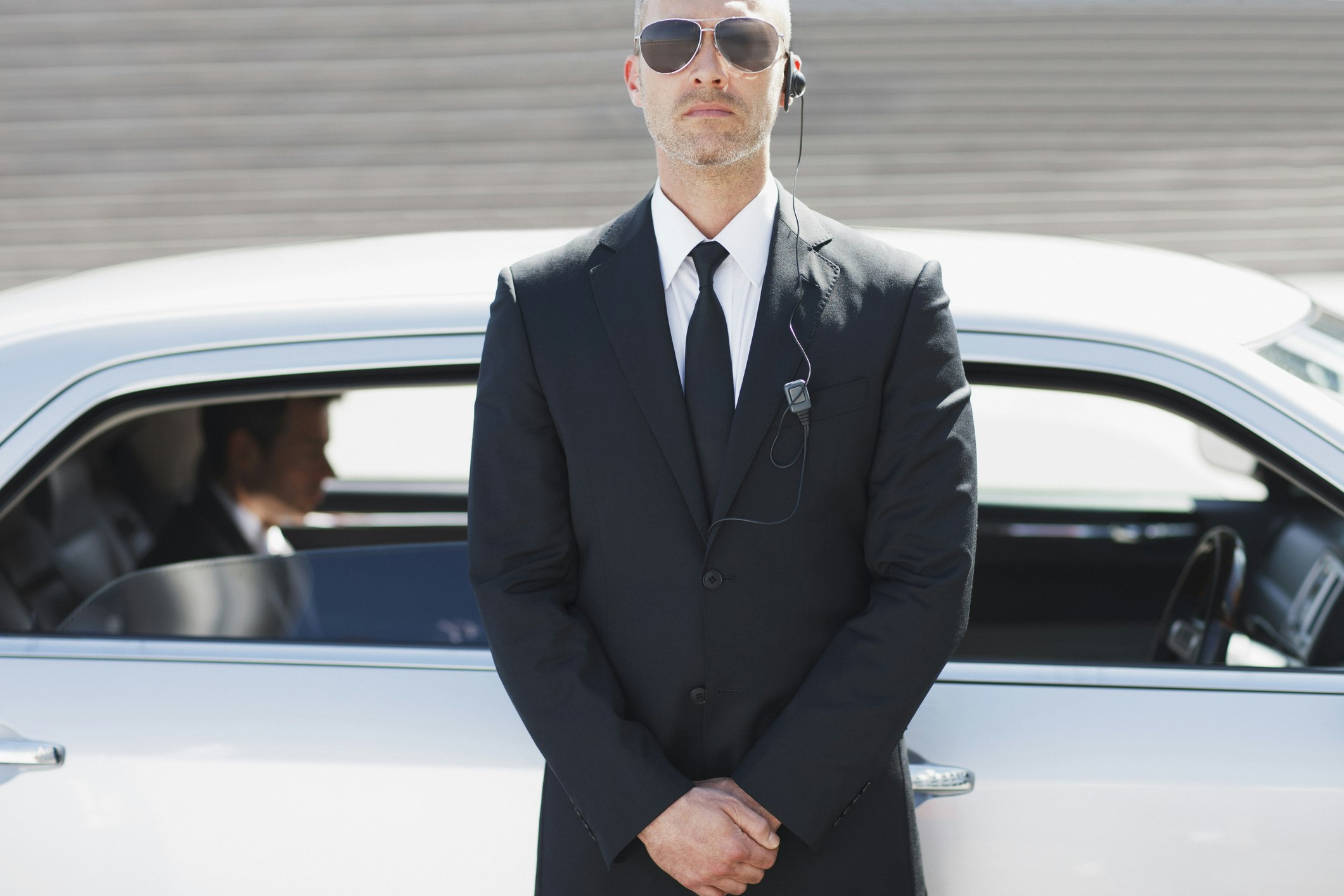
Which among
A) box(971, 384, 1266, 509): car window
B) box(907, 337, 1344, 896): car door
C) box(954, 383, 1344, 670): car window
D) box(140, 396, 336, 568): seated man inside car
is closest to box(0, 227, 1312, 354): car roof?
box(907, 337, 1344, 896): car door

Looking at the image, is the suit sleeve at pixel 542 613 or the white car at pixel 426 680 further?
the white car at pixel 426 680

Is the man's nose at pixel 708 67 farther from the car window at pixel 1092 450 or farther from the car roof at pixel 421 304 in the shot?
the car window at pixel 1092 450

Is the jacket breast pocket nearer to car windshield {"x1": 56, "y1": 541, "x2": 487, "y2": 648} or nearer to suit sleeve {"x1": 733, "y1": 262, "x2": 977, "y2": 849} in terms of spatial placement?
suit sleeve {"x1": 733, "y1": 262, "x2": 977, "y2": 849}

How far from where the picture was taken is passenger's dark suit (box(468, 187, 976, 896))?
142 cm

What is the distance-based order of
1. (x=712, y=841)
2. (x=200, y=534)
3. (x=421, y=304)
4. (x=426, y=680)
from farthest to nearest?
1. (x=200, y=534)
2. (x=421, y=304)
3. (x=426, y=680)
4. (x=712, y=841)

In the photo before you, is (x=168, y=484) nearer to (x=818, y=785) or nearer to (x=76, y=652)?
(x=76, y=652)

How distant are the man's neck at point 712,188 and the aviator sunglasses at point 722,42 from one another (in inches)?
4.2

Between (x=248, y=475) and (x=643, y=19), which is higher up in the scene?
(x=643, y=19)

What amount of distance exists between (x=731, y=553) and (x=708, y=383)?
210 mm

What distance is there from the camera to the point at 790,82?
1526 mm

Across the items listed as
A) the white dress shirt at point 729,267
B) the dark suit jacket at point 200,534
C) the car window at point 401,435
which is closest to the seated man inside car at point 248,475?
the dark suit jacket at point 200,534

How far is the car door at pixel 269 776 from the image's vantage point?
1.70 meters

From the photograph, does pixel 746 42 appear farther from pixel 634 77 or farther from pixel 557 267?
pixel 557 267

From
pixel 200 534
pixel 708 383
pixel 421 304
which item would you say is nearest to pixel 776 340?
pixel 708 383
